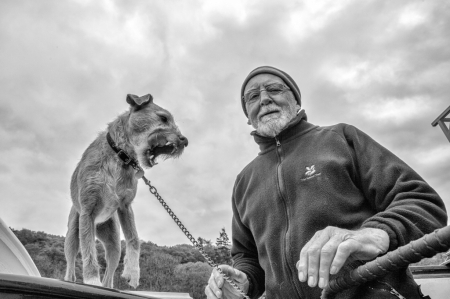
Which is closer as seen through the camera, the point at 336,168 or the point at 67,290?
the point at 67,290

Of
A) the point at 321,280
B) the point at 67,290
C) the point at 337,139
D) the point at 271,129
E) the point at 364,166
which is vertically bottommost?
the point at 321,280

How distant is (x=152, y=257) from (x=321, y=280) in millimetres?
4912

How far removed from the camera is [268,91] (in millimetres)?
2990

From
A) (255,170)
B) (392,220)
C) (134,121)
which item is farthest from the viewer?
(134,121)

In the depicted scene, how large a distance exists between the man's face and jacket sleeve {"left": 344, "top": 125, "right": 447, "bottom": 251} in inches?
23.4

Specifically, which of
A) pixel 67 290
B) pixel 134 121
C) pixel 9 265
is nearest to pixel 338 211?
pixel 67 290

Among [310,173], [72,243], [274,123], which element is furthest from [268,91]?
[72,243]

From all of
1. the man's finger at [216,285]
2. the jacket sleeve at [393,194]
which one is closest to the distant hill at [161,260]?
the man's finger at [216,285]

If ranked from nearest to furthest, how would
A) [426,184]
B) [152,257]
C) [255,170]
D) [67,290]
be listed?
[67,290] < [426,184] < [255,170] < [152,257]

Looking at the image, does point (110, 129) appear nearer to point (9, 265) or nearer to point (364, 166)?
point (9, 265)

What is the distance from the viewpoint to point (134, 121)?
3842mm

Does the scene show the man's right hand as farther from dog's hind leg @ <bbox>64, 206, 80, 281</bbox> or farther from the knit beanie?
dog's hind leg @ <bbox>64, 206, 80, 281</bbox>

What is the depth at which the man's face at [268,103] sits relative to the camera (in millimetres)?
2816

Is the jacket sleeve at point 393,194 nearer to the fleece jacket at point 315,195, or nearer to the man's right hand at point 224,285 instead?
the fleece jacket at point 315,195
